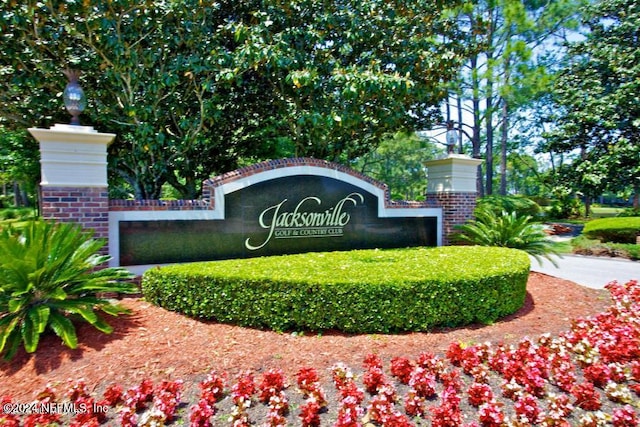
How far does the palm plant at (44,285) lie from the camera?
3.79 metres

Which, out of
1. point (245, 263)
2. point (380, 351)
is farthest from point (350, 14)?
point (380, 351)

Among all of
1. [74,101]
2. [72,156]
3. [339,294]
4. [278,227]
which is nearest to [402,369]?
[339,294]

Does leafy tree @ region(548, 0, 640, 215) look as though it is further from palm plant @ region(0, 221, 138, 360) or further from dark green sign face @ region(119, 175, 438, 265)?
palm plant @ region(0, 221, 138, 360)

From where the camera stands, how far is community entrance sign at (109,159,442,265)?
6.16m

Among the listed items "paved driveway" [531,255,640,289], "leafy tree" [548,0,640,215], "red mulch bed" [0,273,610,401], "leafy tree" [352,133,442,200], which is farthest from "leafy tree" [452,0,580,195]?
"leafy tree" [352,133,442,200]

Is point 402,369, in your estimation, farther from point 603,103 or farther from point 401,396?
point 603,103

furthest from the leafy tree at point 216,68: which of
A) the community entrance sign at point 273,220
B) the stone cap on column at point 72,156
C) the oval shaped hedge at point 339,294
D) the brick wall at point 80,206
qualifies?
the oval shaped hedge at point 339,294

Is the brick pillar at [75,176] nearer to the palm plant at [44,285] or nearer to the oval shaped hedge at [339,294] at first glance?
the palm plant at [44,285]

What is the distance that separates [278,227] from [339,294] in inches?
113

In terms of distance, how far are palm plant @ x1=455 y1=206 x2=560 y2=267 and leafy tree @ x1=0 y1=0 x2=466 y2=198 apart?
2979mm

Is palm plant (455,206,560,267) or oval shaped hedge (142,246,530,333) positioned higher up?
palm plant (455,206,560,267)

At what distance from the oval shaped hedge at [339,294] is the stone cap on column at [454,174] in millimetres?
3759

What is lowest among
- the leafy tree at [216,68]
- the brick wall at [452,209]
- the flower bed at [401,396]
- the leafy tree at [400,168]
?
the flower bed at [401,396]

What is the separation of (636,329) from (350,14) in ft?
24.5
